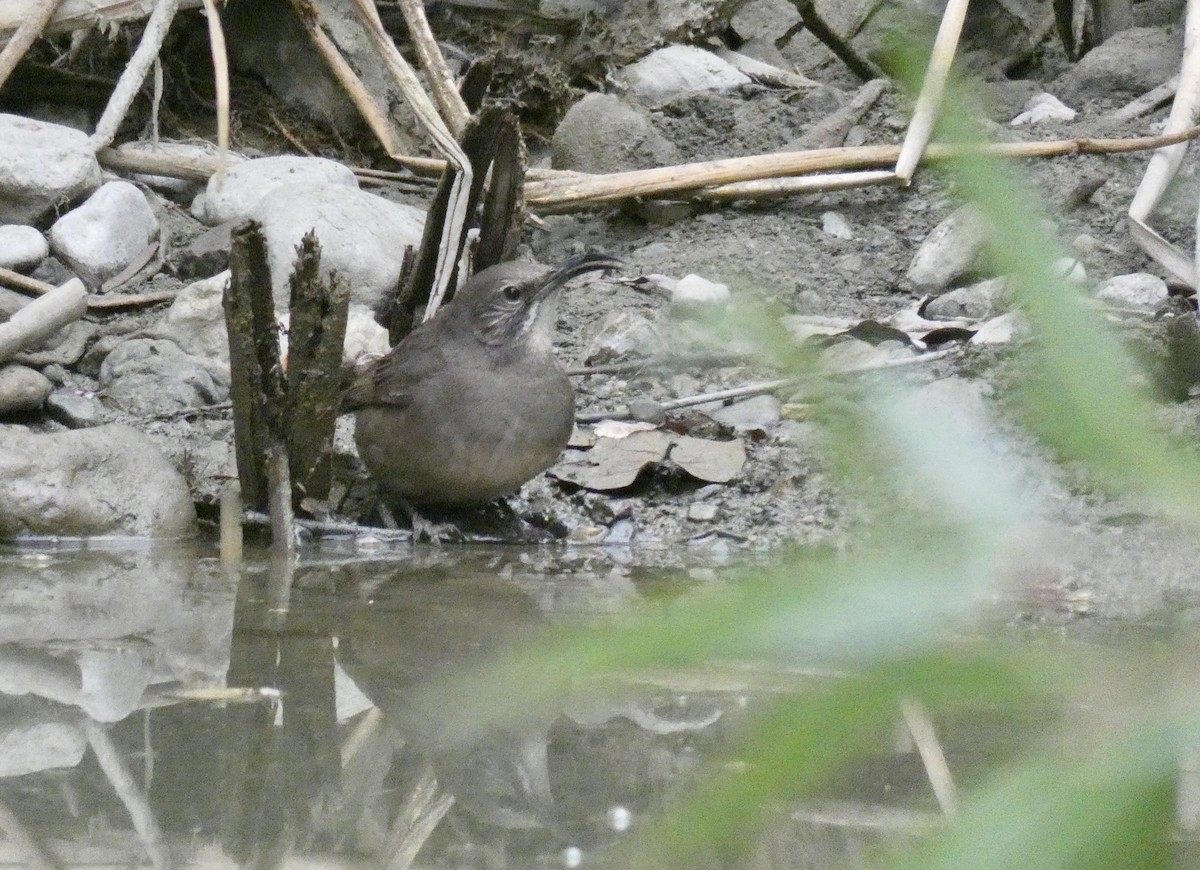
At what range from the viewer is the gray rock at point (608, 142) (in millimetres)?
7340

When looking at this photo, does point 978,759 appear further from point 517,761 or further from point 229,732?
point 229,732

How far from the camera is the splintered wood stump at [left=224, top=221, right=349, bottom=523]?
4.31 meters

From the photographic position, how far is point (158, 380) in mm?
5922

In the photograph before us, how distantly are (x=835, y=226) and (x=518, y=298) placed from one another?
223 centimetres

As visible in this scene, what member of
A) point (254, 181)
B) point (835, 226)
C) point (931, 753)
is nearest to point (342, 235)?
point (254, 181)

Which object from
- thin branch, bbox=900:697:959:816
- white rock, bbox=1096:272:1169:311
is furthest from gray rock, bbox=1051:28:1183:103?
thin branch, bbox=900:697:959:816

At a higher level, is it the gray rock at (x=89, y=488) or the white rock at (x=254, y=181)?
the white rock at (x=254, y=181)

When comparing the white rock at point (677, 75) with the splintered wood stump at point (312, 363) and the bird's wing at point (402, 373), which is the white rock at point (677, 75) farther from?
the splintered wood stump at point (312, 363)

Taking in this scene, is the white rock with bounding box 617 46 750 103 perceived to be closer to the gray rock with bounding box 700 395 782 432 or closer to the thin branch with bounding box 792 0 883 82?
A: the thin branch with bounding box 792 0 883 82

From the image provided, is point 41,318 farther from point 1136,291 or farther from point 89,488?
point 1136,291

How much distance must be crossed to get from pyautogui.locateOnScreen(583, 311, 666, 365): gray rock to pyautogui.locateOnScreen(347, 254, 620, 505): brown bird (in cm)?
91

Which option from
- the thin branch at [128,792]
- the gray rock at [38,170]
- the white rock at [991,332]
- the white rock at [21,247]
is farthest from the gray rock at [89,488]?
the white rock at [991,332]

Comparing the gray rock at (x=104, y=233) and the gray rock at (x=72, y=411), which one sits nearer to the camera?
the gray rock at (x=72, y=411)

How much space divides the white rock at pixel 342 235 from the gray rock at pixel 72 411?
35.3 inches
